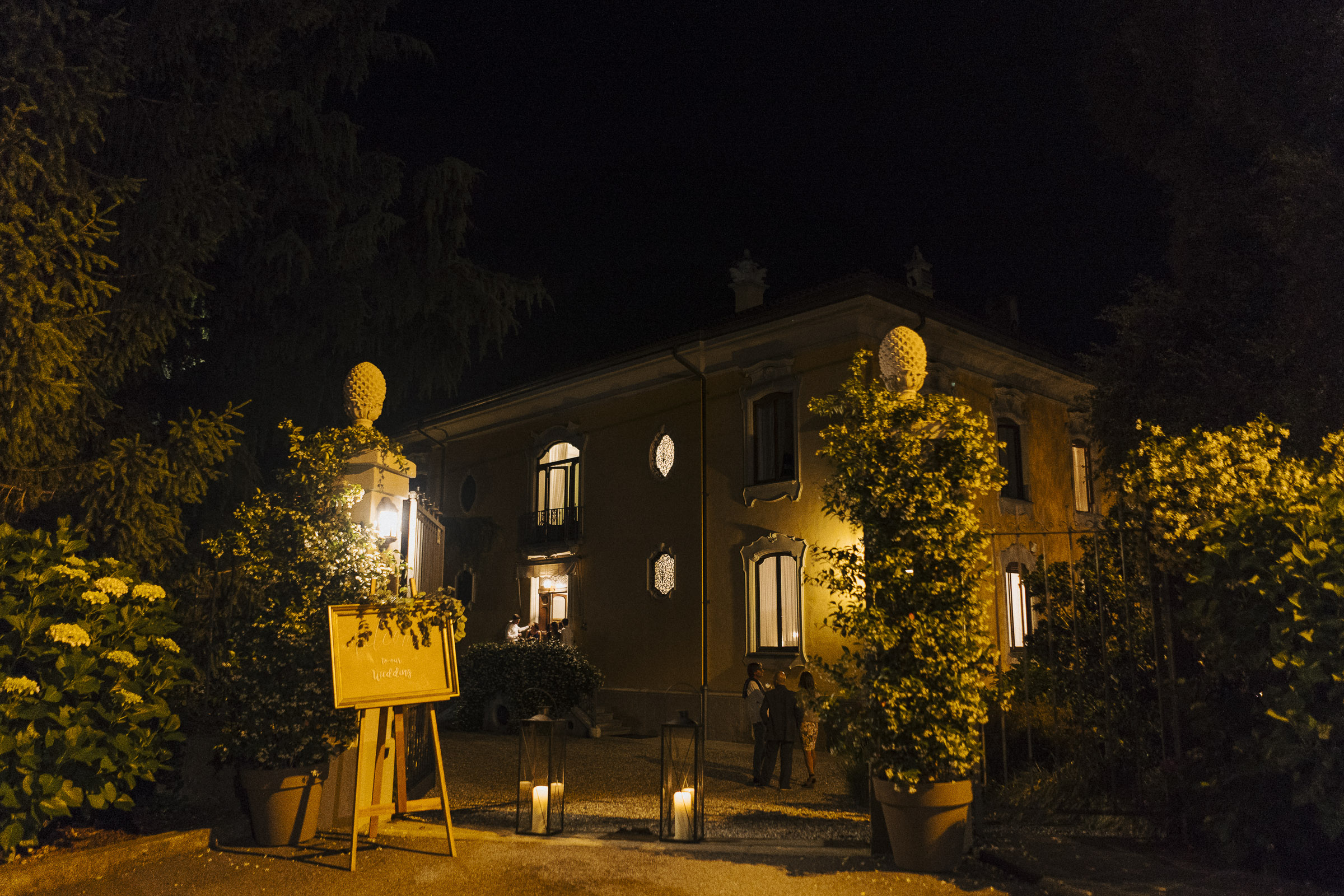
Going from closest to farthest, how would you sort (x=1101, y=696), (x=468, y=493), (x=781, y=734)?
1. (x=1101, y=696)
2. (x=781, y=734)
3. (x=468, y=493)

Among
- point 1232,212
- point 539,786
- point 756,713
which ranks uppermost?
point 1232,212

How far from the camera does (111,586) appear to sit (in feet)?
21.7

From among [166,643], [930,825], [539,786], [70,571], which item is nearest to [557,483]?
[539,786]

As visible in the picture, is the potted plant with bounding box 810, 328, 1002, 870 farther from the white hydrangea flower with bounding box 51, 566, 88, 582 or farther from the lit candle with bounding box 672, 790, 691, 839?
the white hydrangea flower with bounding box 51, 566, 88, 582

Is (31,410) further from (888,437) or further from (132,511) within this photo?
(888,437)

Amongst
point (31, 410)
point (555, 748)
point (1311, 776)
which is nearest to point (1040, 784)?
point (1311, 776)

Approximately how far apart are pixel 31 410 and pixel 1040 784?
30.0ft

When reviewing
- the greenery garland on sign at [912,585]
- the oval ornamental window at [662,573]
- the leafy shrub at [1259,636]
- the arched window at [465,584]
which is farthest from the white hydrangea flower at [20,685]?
the arched window at [465,584]

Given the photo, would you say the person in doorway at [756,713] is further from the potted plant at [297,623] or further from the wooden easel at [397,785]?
the potted plant at [297,623]

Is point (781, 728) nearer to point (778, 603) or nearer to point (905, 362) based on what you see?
point (905, 362)

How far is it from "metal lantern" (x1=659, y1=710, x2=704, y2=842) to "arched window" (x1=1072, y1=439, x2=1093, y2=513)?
16597 millimetres

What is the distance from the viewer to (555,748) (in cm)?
844

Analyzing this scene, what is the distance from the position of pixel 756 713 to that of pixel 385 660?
6331 millimetres

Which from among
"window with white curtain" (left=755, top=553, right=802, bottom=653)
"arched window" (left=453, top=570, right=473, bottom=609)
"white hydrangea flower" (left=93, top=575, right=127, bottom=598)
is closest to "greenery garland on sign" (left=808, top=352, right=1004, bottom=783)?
"white hydrangea flower" (left=93, top=575, right=127, bottom=598)
